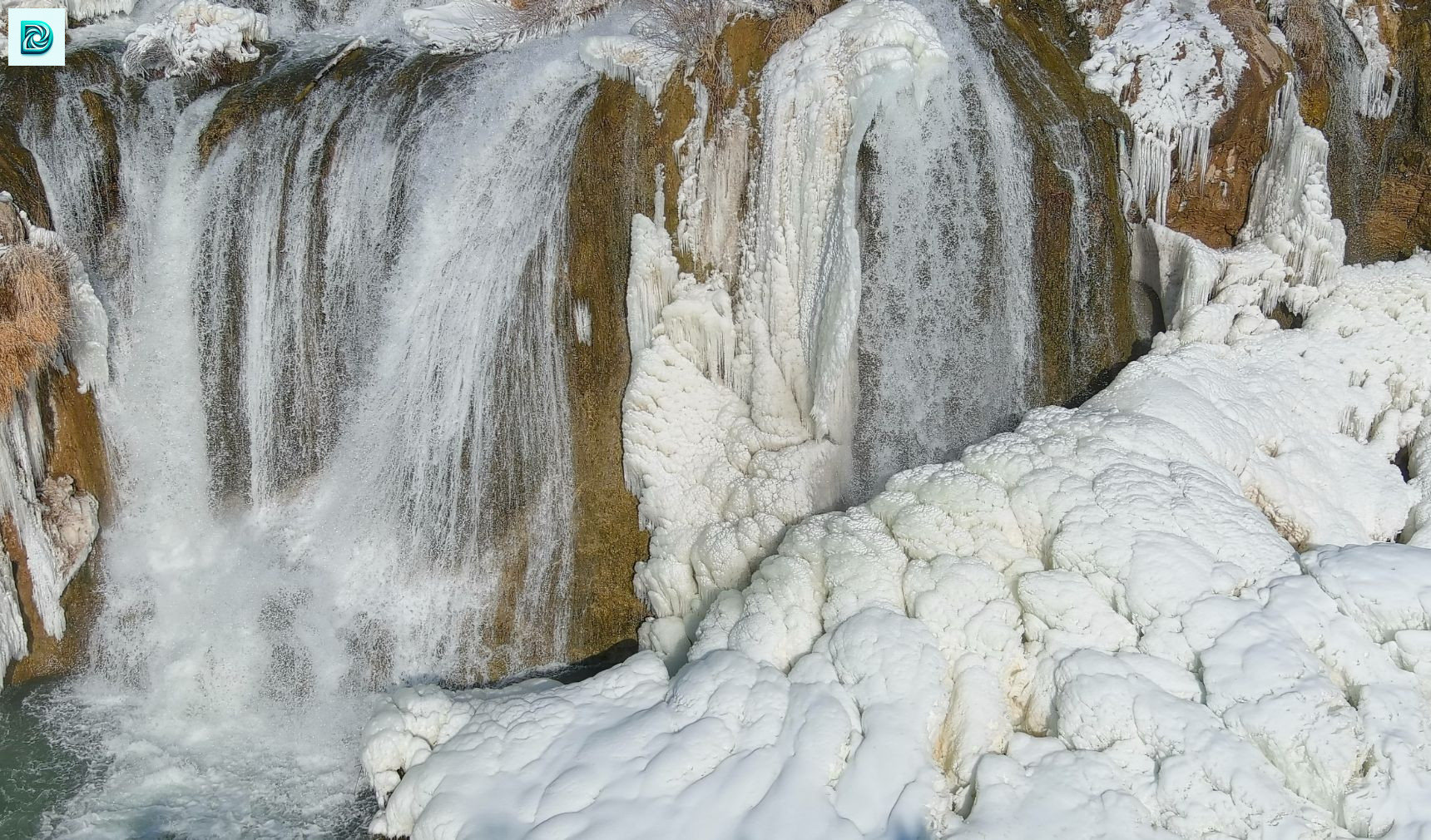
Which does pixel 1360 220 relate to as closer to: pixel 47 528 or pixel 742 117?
pixel 742 117

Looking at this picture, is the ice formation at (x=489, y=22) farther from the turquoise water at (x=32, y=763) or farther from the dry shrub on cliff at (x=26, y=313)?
the turquoise water at (x=32, y=763)

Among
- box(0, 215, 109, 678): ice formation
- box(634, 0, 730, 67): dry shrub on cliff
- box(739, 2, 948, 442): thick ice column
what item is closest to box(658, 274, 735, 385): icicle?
box(739, 2, 948, 442): thick ice column

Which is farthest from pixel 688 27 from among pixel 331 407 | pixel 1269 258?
pixel 1269 258

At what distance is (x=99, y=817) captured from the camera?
6059 mm

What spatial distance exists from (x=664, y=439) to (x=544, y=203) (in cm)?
196

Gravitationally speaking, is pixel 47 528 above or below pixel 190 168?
below

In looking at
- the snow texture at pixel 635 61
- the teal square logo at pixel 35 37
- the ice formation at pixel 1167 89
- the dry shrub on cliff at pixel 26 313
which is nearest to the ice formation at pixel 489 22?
the snow texture at pixel 635 61

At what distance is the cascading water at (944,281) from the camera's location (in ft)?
23.0

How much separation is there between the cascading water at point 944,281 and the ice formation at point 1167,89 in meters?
1.11

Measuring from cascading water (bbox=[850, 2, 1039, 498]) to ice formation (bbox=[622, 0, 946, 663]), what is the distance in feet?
0.82

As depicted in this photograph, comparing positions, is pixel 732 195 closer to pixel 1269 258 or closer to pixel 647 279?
pixel 647 279

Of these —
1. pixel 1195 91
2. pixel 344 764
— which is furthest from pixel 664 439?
pixel 1195 91

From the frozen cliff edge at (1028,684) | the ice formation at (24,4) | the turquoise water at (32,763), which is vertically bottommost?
the turquoise water at (32,763)

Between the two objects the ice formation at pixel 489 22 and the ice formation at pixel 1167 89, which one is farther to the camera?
the ice formation at pixel 489 22
